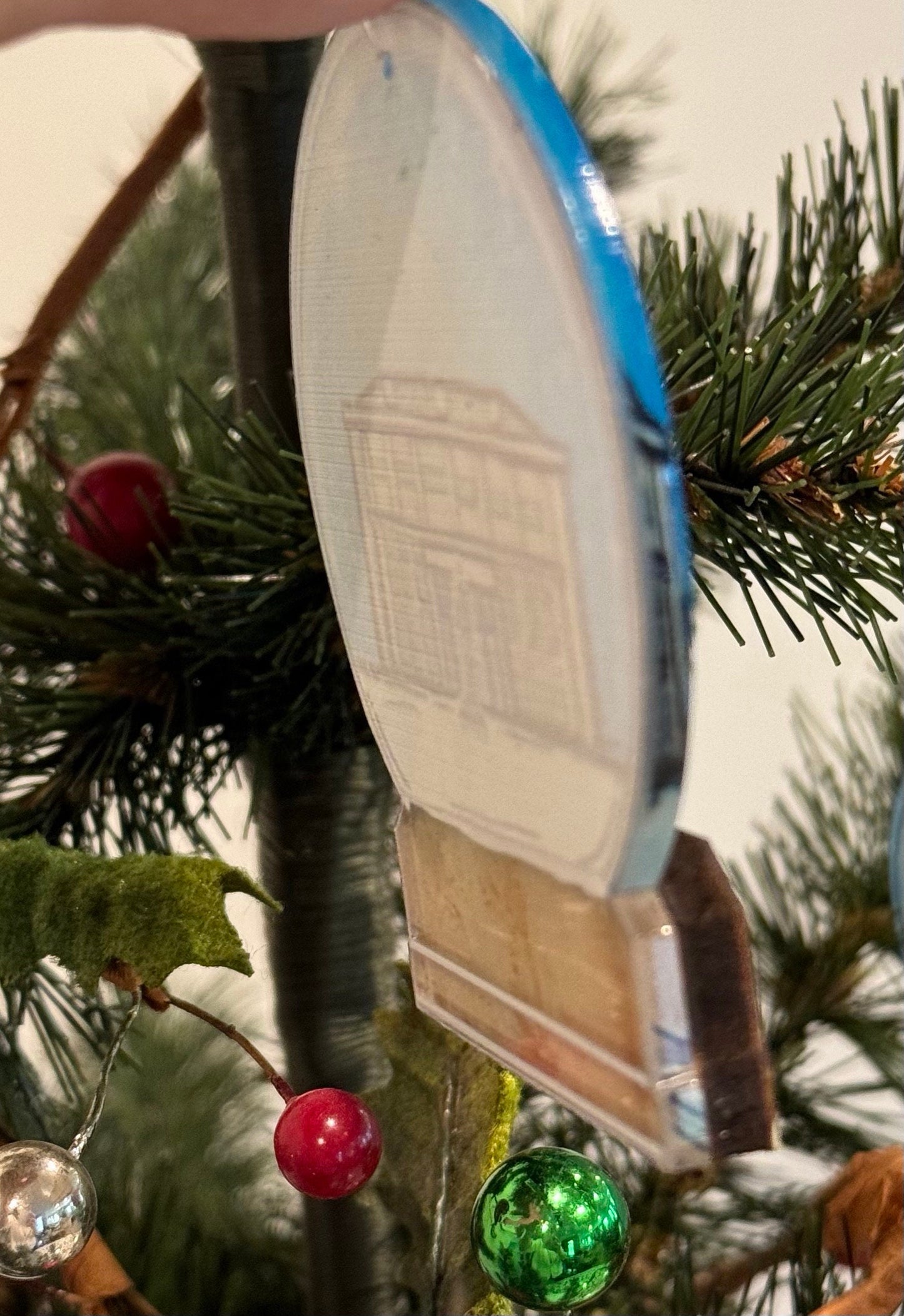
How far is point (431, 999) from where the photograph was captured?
0.19 meters

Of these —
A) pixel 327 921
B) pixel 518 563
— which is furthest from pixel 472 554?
pixel 327 921

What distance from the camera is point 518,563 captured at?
0.15m

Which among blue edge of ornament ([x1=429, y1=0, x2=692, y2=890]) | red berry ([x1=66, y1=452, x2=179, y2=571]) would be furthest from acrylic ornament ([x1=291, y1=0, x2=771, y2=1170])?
red berry ([x1=66, y1=452, x2=179, y2=571])

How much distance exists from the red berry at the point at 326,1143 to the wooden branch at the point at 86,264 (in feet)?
0.42

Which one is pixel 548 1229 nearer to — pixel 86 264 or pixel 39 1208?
pixel 39 1208

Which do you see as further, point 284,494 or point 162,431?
point 162,431

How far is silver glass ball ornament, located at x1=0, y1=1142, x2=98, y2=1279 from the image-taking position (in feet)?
0.59

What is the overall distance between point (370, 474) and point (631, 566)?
0.06m

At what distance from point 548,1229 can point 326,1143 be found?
3 centimetres

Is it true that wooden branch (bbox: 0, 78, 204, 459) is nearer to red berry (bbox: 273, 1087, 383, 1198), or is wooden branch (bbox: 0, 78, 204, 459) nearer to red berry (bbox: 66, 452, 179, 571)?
red berry (bbox: 66, 452, 179, 571)

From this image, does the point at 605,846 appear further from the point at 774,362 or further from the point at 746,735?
the point at 746,735

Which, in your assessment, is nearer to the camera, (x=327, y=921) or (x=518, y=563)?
(x=518, y=563)

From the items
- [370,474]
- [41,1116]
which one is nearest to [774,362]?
[370,474]

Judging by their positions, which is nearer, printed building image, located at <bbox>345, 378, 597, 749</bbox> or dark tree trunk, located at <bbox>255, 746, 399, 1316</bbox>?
printed building image, located at <bbox>345, 378, 597, 749</bbox>
